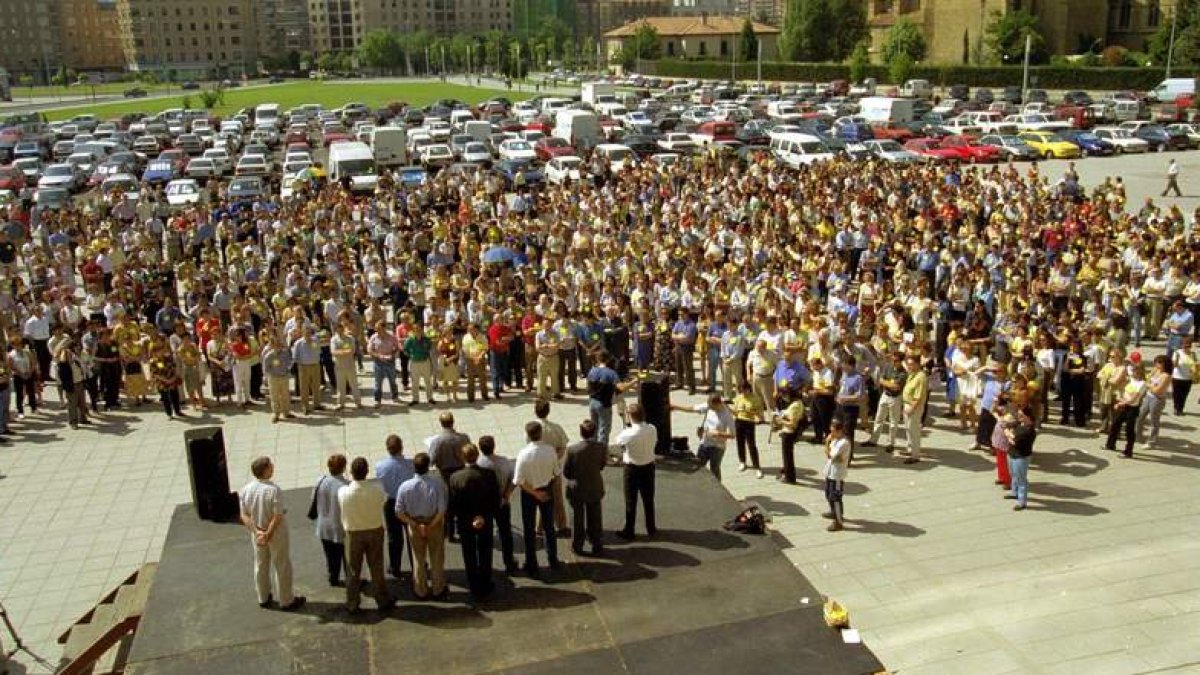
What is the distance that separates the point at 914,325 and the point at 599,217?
1014 centimetres

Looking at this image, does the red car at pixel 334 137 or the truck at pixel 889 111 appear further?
the red car at pixel 334 137

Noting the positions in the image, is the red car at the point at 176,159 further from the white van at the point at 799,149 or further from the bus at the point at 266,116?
the white van at the point at 799,149

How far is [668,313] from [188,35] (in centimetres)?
19182

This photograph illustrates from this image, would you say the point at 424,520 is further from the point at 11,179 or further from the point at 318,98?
the point at 318,98

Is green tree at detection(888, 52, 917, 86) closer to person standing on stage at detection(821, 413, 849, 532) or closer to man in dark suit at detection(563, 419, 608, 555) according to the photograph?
person standing on stage at detection(821, 413, 849, 532)

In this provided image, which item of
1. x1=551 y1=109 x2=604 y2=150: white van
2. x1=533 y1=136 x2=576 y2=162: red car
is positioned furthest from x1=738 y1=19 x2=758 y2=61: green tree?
x1=533 y1=136 x2=576 y2=162: red car

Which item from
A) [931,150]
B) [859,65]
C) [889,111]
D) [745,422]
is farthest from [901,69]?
[745,422]

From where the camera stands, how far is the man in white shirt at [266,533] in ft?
27.6

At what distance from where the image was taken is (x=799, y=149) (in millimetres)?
39719

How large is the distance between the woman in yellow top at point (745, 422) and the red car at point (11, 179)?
35.1m

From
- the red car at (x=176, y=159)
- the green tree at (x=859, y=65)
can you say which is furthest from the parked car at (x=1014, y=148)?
the green tree at (x=859, y=65)

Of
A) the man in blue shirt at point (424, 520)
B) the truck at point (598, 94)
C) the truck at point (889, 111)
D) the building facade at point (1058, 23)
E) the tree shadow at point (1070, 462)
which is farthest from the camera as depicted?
the building facade at point (1058, 23)

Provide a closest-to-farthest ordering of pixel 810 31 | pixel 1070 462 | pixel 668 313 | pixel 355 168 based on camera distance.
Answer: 1. pixel 1070 462
2. pixel 668 313
3. pixel 355 168
4. pixel 810 31

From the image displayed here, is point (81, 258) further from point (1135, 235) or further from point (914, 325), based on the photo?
point (1135, 235)
